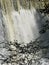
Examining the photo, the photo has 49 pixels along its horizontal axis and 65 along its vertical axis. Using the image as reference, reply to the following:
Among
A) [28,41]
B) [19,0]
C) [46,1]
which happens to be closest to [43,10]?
[46,1]

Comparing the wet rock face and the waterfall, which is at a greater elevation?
the waterfall

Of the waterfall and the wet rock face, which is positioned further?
the waterfall

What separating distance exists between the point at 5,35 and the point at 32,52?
4.14 feet

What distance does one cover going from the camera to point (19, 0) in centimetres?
958

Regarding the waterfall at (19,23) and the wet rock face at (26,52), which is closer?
the wet rock face at (26,52)

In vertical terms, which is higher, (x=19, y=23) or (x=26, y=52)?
(x=19, y=23)

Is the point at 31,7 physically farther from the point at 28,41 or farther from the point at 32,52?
the point at 32,52

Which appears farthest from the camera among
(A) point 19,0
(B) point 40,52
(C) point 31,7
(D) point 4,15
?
(C) point 31,7

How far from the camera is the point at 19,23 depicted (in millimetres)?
9539

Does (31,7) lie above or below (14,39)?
above

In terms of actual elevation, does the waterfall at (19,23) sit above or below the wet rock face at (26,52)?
above

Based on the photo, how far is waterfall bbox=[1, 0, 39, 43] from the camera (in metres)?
8.91

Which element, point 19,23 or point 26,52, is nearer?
point 26,52

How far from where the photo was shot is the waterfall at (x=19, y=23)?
351 inches
